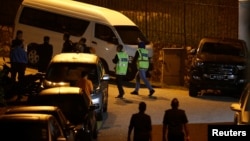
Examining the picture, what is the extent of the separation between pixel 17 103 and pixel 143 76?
13.3ft

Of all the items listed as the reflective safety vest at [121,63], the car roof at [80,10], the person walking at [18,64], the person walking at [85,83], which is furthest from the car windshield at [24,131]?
the car roof at [80,10]

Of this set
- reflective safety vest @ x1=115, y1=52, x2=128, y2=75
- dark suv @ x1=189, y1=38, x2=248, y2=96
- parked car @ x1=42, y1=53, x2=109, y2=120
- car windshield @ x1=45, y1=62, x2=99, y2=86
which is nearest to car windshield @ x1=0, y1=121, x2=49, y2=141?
parked car @ x1=42, y1=53, x2=109, y2=120

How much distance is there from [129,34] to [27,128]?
47.3ft

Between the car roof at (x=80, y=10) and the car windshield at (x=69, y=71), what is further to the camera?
the car roof at (x=80, y=10)

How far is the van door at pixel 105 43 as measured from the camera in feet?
73.3

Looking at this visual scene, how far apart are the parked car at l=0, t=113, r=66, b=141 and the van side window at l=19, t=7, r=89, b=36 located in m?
13.9

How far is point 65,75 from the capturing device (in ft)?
52.4

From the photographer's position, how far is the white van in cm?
2252

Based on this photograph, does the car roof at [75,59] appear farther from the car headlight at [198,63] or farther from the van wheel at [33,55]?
the van wheel at [33,55]

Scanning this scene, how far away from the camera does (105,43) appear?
22.6m

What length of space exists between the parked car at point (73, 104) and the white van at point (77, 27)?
9.38 meters

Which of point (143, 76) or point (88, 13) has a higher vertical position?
point (88, 13)

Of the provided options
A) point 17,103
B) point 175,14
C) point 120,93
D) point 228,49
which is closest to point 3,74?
point 17,103

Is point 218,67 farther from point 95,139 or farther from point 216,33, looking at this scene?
point 95,139
